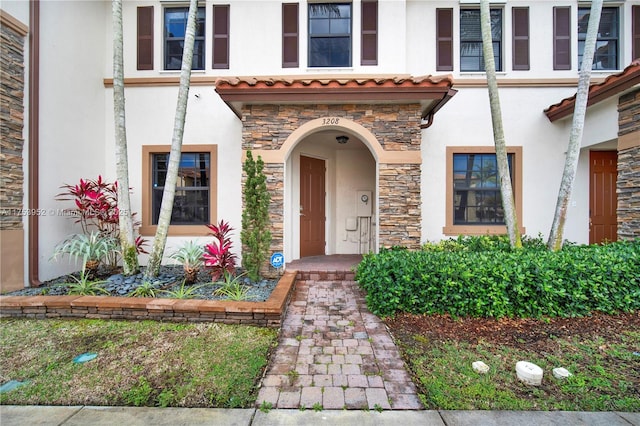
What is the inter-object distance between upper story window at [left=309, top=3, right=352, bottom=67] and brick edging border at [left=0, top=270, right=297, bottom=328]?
5300mm

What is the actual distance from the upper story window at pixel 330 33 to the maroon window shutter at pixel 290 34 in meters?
0.34

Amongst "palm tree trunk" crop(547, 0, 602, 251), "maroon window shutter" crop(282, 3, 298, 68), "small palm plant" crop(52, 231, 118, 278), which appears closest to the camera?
"palm tree trunk" crop(547, 0, 602, 251)

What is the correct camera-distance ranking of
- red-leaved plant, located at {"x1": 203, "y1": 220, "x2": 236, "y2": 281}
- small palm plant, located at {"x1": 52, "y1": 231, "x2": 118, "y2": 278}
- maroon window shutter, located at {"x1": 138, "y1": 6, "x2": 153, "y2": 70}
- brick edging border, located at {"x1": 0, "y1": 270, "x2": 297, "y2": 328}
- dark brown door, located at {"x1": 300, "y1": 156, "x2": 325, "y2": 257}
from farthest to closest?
dark brown door, located at {"x1": 300, "y1": 156, "x2": 325, "y2": 257}, maroon window shutter, located at {"x1": 138, "y1": 6, "x2": 153, "y2": 70}, small palm plant, located at {"x1": 52, "y1": 231, "x2": 118, "y2": 278}, red-leaved plant, located at {"x1": 203, "y1": 220, "x2": 236, "y2": 281}, brick edging border, located at {"x1": 0, "y1": 270, "x2": 297, "y2": 328}

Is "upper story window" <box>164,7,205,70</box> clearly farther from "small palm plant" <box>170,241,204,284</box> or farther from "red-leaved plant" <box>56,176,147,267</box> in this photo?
"small palm plant" <box>170,241,204,284</box>

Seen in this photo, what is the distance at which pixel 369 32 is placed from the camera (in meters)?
6.09

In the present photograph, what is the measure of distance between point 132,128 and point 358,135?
5073mm

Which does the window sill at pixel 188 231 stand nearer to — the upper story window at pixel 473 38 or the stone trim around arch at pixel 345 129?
the stone trim around arch at pixel 345 129

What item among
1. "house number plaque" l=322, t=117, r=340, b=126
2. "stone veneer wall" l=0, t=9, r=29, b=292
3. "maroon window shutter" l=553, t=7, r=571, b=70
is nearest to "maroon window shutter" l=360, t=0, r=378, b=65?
"house number plaque" l=322, t=117, r=340, b=126

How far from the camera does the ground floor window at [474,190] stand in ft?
20.1

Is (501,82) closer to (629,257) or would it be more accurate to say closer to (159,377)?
(629,257)

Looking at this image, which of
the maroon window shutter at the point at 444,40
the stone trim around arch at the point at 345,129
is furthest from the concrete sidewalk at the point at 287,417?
the maroon window shutter at the point at 444,40

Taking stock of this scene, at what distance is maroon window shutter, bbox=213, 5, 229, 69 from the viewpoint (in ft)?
20.4

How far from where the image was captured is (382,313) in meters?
3.76

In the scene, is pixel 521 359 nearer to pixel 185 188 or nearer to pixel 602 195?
pixel 602 195
